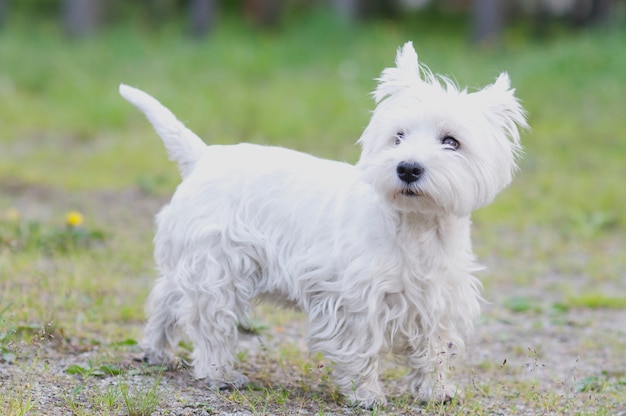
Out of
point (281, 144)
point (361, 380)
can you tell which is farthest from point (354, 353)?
point (281, 144)

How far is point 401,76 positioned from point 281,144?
754cm

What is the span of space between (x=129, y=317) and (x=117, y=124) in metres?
7.06

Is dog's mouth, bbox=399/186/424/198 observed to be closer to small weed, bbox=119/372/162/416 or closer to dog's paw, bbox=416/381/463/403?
dog's paw, bbox=416/381/463/403

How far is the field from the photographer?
4766 mm

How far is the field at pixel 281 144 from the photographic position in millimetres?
4766

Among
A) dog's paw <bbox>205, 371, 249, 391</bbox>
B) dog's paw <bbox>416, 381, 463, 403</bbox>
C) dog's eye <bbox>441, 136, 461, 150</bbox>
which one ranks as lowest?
dog's paw <bbox>205, 371, 249, 391</bbox>

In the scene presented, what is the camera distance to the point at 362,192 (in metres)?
4.62

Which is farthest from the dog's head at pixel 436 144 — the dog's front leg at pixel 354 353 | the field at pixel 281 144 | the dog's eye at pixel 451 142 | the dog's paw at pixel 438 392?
A: the field at pixel 281 144

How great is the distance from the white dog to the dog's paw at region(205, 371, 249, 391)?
0.02m

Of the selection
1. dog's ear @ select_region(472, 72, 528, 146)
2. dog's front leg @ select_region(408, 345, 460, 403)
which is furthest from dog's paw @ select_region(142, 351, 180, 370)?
dog's ear @ select_region(472, 72, 528, 146)

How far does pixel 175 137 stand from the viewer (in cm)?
511

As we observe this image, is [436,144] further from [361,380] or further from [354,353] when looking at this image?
[361,380]

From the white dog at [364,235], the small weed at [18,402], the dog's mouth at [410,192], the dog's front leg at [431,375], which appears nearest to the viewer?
the small weed at [18,402]

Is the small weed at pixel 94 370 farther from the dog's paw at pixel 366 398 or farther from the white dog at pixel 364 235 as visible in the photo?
the dog's paw at pixel 366 398
